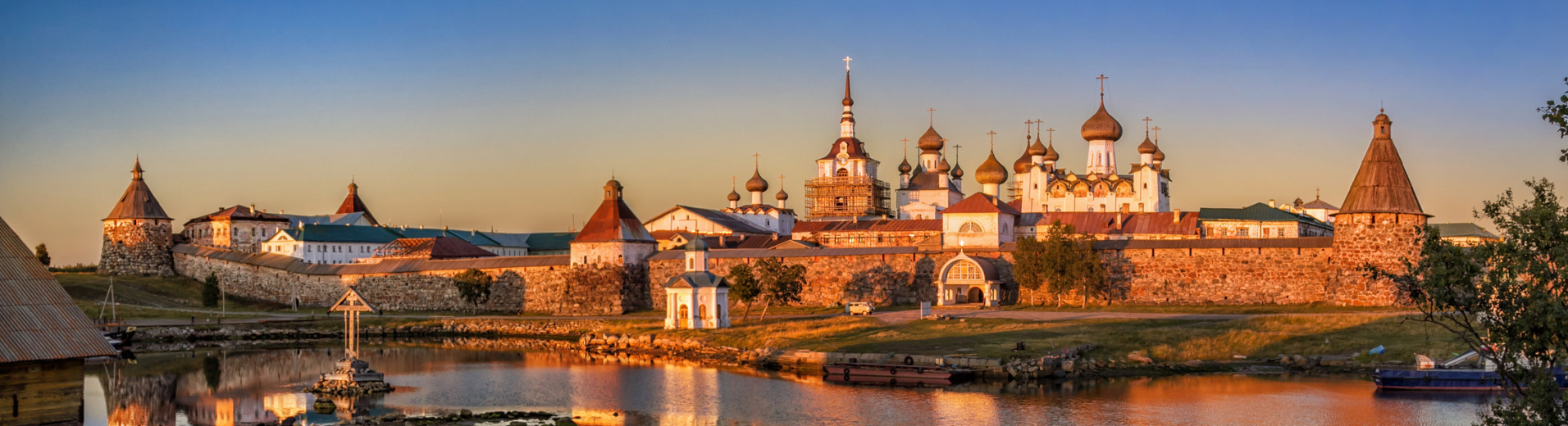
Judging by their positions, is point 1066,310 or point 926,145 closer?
point 1066,310

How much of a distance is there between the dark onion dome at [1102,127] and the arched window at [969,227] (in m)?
28.2

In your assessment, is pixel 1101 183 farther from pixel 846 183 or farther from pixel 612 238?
pixel 612 238

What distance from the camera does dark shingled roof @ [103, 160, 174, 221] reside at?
66938 mm

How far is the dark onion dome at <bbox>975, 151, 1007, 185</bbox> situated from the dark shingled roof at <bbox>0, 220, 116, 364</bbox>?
214 feet

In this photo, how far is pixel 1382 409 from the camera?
24016 mm

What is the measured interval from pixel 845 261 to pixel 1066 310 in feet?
33.6

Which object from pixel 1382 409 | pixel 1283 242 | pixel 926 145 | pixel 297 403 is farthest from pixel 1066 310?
pixel 926 145

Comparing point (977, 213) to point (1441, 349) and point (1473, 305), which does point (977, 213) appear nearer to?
point (1441, 349)

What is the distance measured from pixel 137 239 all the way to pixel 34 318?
5290 cm

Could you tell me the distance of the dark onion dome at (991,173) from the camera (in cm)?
8006

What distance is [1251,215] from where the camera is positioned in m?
69.8

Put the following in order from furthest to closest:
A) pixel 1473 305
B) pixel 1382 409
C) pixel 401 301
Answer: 1. pixel 401 301
2. pixel 1382 409
3. pixel 1473 305

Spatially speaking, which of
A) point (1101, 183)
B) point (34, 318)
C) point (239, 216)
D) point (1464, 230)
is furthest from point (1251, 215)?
point (34, 318)

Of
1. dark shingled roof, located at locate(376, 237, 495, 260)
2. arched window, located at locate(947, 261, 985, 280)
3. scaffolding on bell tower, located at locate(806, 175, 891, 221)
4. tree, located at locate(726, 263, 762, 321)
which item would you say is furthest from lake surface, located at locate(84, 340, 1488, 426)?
scaffolding on bell tower, located at locate(806, 175, 891, 221)
